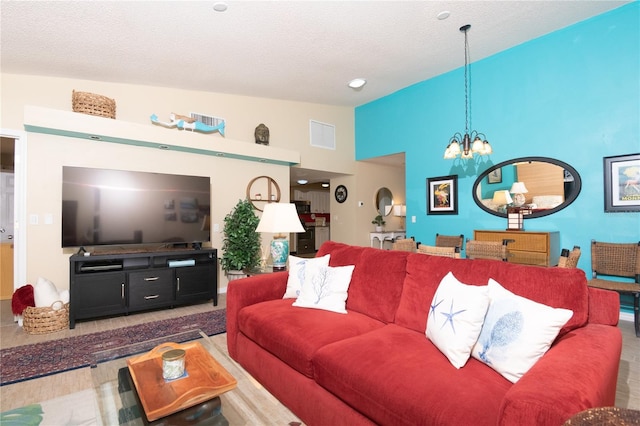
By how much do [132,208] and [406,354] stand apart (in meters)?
3.61

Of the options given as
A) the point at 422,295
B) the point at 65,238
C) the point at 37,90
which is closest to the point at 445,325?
the point at 422,295

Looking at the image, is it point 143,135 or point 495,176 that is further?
point 495,176

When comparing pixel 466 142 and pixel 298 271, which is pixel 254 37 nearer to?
pixel 298 271

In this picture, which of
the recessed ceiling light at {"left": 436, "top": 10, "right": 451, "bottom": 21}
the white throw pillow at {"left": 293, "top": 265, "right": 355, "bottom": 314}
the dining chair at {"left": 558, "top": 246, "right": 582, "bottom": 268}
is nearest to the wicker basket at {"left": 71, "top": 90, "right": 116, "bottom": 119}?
the white throw pillow at {"left": 293, "top": 265, "right": 355, "bottom": 314}

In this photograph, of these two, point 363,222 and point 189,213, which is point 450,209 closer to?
point 363,222

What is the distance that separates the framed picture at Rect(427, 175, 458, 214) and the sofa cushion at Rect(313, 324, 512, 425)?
371cm

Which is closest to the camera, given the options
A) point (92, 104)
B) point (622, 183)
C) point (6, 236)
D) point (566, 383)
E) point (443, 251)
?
point (566, 383)

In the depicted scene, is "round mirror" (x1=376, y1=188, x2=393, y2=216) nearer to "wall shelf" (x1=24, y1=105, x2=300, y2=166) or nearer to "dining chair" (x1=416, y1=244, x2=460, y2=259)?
"wall shelf" (x1=24, y1=105, x2=300, y2=166)

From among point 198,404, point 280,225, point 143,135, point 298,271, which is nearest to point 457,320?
point 198,404

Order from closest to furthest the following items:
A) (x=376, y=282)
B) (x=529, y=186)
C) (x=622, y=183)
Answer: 1. (x=376, y=282)
2. (x=622, y=183)
3. (x=529, y=186)

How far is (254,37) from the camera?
3.35 metres

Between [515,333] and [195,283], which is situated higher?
[515,333]

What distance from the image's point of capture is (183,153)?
452cm

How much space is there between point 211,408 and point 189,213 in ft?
10.5
